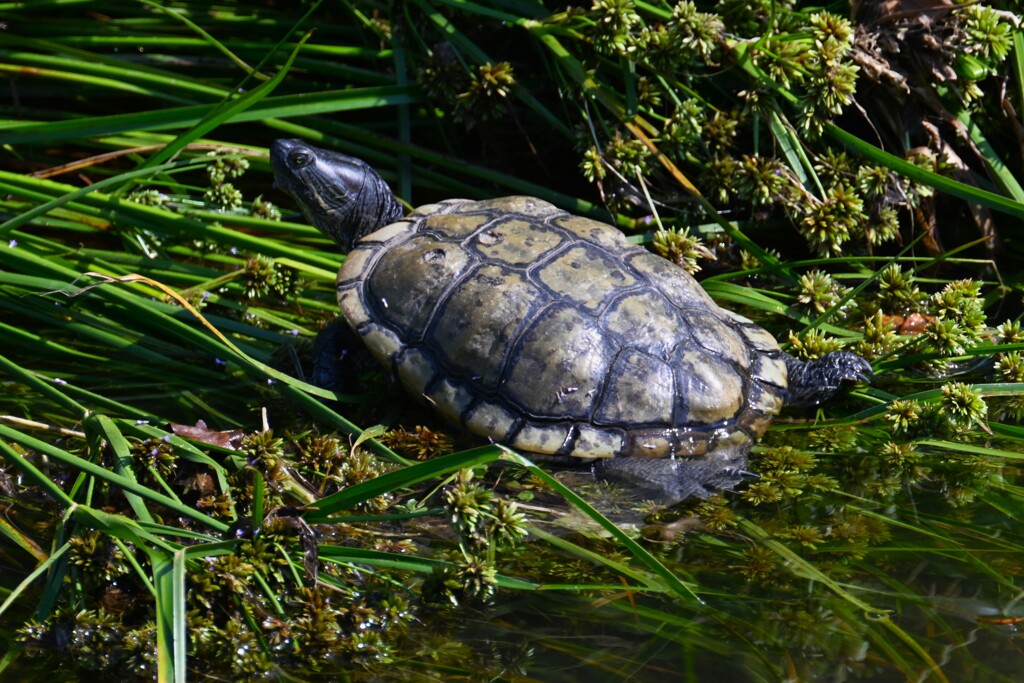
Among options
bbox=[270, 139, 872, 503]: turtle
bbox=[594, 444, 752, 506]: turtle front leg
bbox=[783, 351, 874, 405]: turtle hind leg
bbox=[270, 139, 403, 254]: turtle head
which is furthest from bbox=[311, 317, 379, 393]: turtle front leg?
bbox=[783, 351, 874, 405]: turtle hind leg

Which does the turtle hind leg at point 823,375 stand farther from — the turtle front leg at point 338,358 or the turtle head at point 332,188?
the turtle head at point 332,188

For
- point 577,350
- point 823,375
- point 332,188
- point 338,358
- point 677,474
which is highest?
point 332,188

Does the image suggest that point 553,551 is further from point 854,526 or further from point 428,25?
point 428,25

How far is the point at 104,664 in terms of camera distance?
2457mm

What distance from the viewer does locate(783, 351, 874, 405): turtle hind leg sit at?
349 cm

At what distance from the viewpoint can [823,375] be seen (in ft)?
11.5

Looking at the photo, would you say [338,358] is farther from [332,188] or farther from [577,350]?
[577,350]

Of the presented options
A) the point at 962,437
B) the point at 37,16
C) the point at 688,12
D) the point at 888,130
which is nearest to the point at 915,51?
the point at 888,130

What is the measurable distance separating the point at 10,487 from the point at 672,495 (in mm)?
2196

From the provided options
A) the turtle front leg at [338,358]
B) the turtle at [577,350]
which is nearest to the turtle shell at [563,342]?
the turtle at [577,350]

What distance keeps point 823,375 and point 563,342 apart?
1.01 m

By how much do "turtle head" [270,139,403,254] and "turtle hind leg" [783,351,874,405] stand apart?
1903mm

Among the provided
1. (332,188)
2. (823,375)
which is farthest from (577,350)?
(332,188)

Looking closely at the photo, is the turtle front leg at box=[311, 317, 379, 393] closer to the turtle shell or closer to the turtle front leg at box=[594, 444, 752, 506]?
the turtle shell
